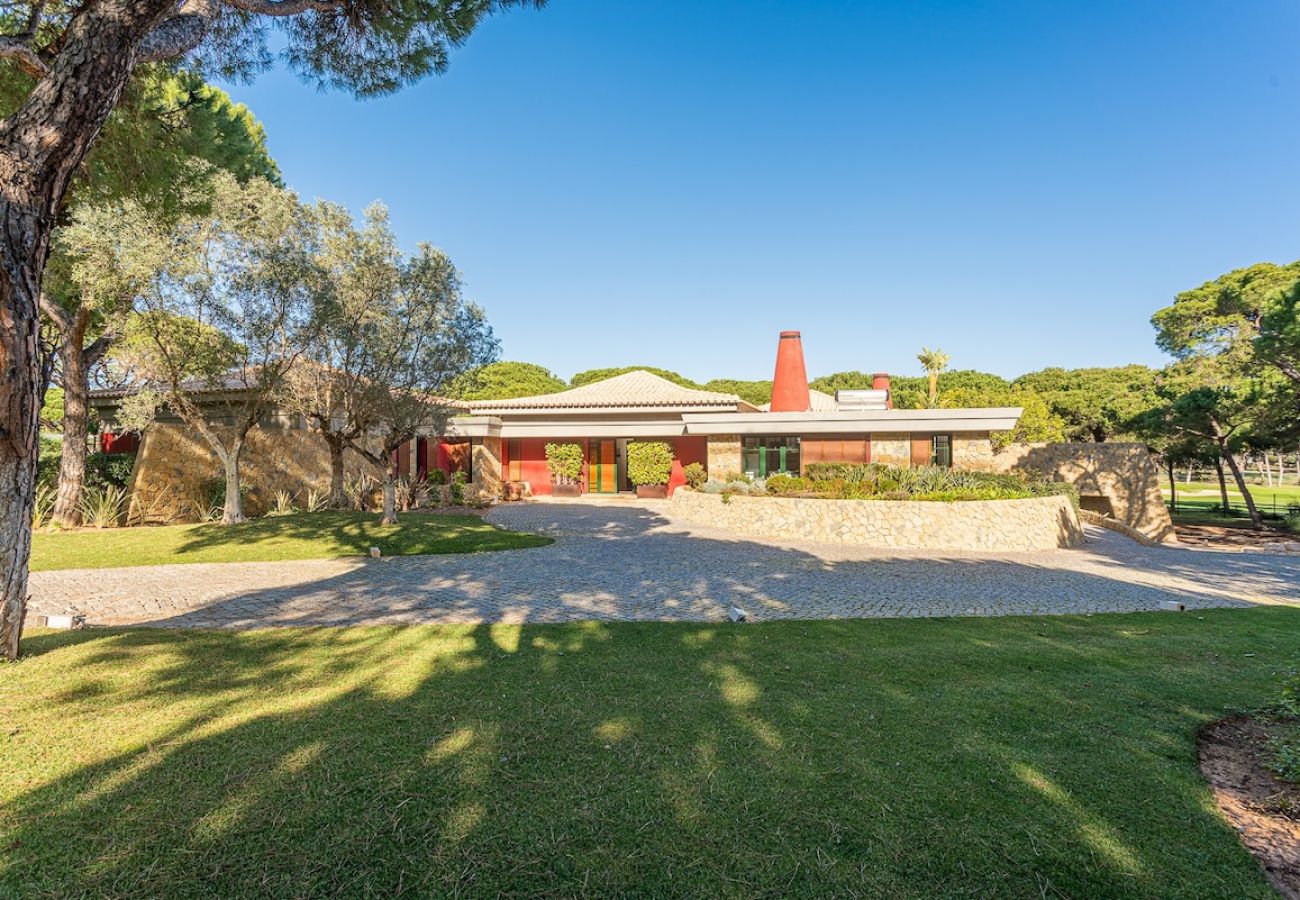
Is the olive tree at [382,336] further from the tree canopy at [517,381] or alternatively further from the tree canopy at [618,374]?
the tree canopy at [618,374]

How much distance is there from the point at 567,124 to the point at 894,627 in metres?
15.0

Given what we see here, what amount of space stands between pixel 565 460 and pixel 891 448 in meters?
12.5

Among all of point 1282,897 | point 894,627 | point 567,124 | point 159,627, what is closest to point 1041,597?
point 894,627

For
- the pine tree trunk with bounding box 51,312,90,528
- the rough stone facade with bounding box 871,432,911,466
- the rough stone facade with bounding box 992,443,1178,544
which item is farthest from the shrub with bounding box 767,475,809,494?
the pine tree trunk with bounding box 51,312,90,528

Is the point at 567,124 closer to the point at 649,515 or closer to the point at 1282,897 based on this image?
the point at 649,515

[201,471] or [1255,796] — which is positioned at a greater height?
A: [201,471]

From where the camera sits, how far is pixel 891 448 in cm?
2062

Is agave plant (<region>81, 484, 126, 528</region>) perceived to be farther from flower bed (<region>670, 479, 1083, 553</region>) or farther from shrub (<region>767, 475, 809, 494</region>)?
shrub (<region>767, 475, 809, 494</region>)

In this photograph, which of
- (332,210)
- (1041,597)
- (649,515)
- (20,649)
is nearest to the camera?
(20,649)

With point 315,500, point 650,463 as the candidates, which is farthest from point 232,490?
point 650,463

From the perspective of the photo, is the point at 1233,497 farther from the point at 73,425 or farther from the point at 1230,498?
the point at 73,425

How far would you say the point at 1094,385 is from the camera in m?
37.2

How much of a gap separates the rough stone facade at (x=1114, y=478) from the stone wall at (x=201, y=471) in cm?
2612

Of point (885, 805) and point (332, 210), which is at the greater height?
point (332, 210)
